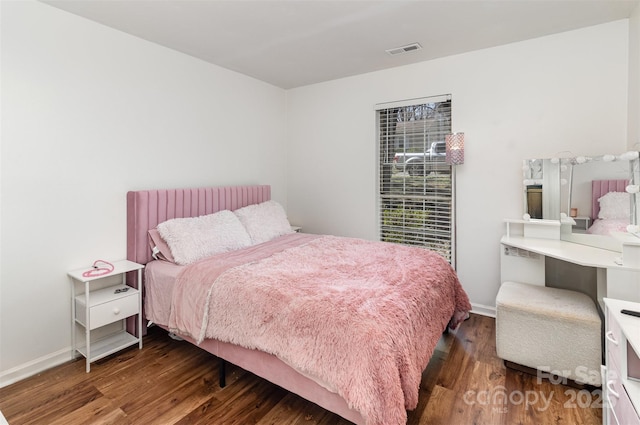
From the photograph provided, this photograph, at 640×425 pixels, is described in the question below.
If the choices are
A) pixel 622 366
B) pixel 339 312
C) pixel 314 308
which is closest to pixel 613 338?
pixel 622 366

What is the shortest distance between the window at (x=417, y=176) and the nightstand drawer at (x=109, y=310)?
2.69 m

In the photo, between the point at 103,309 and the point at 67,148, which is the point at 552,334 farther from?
the point at 67,148

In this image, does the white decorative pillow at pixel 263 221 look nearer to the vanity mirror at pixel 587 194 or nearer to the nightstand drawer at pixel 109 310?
the nightstand drawer at pixel 109 310

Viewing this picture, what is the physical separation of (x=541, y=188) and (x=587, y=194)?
32 cm

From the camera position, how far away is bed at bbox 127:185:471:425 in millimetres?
1491

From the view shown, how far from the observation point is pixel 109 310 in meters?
2.39

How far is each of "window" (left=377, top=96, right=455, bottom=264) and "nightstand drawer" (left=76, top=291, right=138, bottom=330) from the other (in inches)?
106

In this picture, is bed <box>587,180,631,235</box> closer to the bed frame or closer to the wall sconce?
the wall sconce

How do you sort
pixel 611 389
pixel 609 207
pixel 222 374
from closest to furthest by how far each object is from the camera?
pixel 611 389
pixel 222 374
pixel 609 207

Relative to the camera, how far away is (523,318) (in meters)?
2.22

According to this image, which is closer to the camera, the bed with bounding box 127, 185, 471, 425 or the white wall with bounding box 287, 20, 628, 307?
the bed with bounding box 127, 185, 471, 425

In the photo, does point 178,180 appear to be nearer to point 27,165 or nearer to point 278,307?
point 27,165

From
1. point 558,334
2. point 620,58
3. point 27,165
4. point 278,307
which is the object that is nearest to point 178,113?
point 27,165

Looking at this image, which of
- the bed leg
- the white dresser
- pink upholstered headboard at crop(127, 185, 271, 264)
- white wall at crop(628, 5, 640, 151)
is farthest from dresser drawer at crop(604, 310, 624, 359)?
pink upholstered headboard at crop(127, 185, 271, 264)
